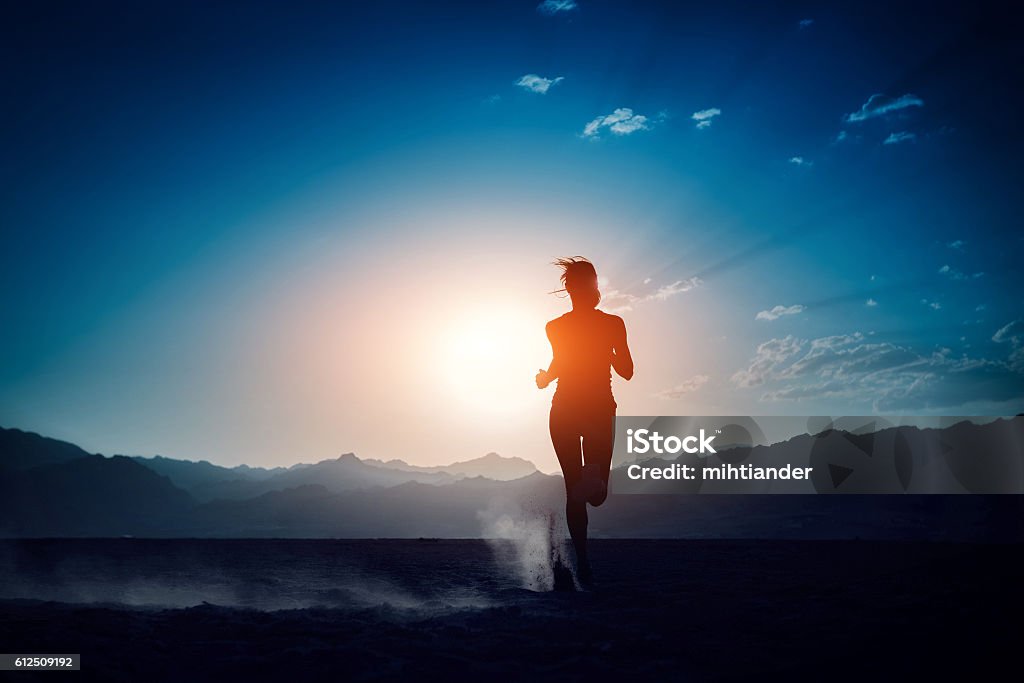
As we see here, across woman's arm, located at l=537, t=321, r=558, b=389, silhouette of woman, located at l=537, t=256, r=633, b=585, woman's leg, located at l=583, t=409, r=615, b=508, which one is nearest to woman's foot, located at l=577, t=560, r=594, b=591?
silhouette of woman, located at l=537, t=256, r=633, b=585

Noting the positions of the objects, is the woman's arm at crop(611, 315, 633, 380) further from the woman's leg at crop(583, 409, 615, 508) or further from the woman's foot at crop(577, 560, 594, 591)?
the woman's foot at crop(577, 560, 594, 591)

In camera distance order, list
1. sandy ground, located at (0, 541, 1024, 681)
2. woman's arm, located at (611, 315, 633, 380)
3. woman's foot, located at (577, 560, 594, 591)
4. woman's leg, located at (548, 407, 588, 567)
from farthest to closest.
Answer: woman's arm, located at (611, 315, 633, 380) < woman's leg, located at (548, 407, 588, 567) < woman's foot, located at (577, 560, 594, 591) < sandy ground, located at (0, 541, 1024, 681)

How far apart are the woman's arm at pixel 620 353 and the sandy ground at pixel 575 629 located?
2.14 meters

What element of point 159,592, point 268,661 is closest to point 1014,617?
point 268,661

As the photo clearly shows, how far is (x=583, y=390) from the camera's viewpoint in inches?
263

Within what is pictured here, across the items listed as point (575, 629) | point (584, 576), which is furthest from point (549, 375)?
point (575, 629)

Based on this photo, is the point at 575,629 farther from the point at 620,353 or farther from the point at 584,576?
the point at 620,353

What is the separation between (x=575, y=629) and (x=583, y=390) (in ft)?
9.55

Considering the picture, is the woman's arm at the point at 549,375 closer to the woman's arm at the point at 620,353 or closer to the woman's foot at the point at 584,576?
the woman's arm at the point at 620,353

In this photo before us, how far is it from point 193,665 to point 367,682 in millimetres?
1034

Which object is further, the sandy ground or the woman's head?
the woman's head

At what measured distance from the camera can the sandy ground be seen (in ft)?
10.6

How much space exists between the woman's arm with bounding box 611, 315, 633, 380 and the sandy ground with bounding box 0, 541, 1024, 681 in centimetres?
214

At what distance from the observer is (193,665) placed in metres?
3.44
